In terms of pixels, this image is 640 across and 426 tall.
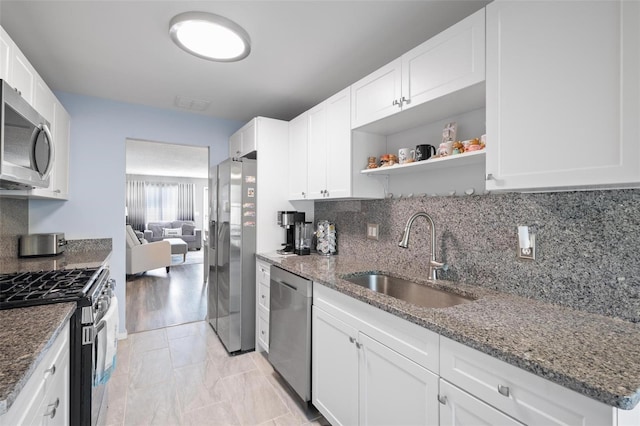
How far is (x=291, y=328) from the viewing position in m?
2.09

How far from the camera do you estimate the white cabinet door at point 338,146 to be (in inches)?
86.0

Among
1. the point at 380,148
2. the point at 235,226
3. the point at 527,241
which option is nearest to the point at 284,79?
the point at 380,148

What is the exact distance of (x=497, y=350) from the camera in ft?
2.94

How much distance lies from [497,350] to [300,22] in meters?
1.84

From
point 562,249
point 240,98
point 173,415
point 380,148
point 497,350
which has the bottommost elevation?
point 173,415

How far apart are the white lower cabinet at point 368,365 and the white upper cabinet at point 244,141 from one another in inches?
64.4

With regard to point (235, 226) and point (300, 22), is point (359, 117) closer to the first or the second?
point (300, 22)

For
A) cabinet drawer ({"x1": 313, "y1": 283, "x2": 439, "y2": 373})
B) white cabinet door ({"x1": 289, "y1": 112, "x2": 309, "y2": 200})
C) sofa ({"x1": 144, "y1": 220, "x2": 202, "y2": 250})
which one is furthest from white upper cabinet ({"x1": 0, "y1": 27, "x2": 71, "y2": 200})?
sofa ({"x1": 144, "y1": 220, "x2": 202, "y2": 250})

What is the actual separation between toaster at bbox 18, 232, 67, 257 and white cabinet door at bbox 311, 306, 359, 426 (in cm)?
229

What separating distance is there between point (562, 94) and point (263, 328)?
2494 millimetres

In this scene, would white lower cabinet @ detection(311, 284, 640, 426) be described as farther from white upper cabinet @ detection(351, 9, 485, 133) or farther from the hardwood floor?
the hardwood floor

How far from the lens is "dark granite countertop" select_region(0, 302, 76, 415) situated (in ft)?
2.34

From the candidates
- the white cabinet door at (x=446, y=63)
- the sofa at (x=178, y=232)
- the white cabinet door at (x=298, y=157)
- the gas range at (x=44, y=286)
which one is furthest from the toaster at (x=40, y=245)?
the sofa at (x=178, y=232)

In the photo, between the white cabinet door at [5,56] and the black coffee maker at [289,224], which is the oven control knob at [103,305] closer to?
the white cabinet door at [5,56]
